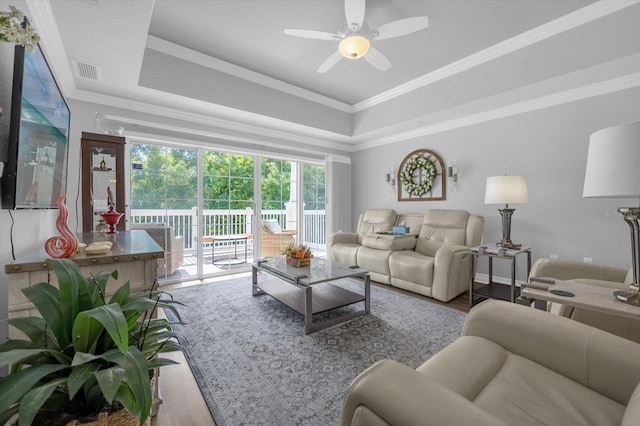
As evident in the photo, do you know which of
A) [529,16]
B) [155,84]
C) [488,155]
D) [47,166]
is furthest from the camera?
[488,155]

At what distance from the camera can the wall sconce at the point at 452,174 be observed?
13.2 ft

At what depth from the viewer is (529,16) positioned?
2467 mm

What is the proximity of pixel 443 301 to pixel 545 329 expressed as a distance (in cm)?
195

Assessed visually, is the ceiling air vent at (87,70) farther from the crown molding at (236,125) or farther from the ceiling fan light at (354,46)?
the ceiling fan light at (354,46)

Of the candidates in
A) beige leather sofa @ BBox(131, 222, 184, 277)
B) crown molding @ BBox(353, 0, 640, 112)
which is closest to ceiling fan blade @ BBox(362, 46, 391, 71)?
crown molding @ BBox(353, 0, 640, 112)

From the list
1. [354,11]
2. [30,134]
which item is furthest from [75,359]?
[354,11]

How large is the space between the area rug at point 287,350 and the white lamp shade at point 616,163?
4.78 feet

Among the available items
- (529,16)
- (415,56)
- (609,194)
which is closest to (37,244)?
(609,194)

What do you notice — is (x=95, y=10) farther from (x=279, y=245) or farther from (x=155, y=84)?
(x=279, y=245)

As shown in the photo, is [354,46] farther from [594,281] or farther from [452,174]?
[452,174]

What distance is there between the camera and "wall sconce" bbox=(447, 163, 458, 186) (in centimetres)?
402

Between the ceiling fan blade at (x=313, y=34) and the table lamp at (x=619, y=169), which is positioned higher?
the ceiling fan blade at (x=313, y=34)

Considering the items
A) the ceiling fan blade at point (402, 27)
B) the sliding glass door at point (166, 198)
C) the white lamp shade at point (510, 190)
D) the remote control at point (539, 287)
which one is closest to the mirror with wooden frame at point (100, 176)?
the sliding glass door at point (166, 198)

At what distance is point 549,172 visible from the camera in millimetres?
3229
